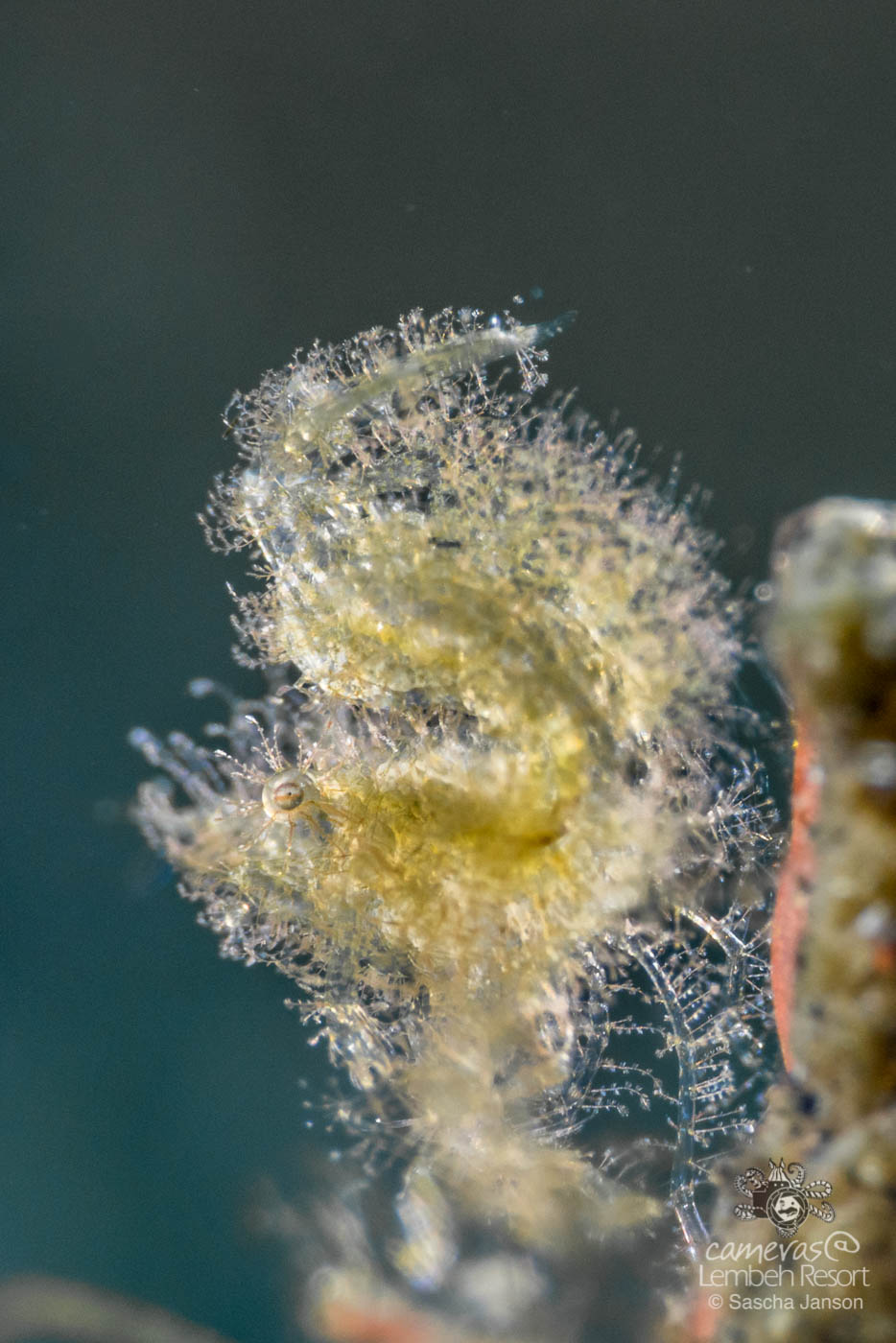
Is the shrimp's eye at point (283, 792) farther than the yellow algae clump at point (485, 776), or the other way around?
the shrimp's eye at point (283, 792)

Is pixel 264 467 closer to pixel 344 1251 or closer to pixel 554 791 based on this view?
pixel 554 791

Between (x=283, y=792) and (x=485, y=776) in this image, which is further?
(x=283, y=792)

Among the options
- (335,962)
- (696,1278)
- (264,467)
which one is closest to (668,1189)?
(696,1278)

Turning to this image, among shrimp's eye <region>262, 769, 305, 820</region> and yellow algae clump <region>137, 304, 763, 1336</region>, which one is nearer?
Answer: yellow algae clump <region>137, 304, 763, 1336</region>

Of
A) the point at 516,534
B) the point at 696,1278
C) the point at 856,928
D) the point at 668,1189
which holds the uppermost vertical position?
the point at 516,534
